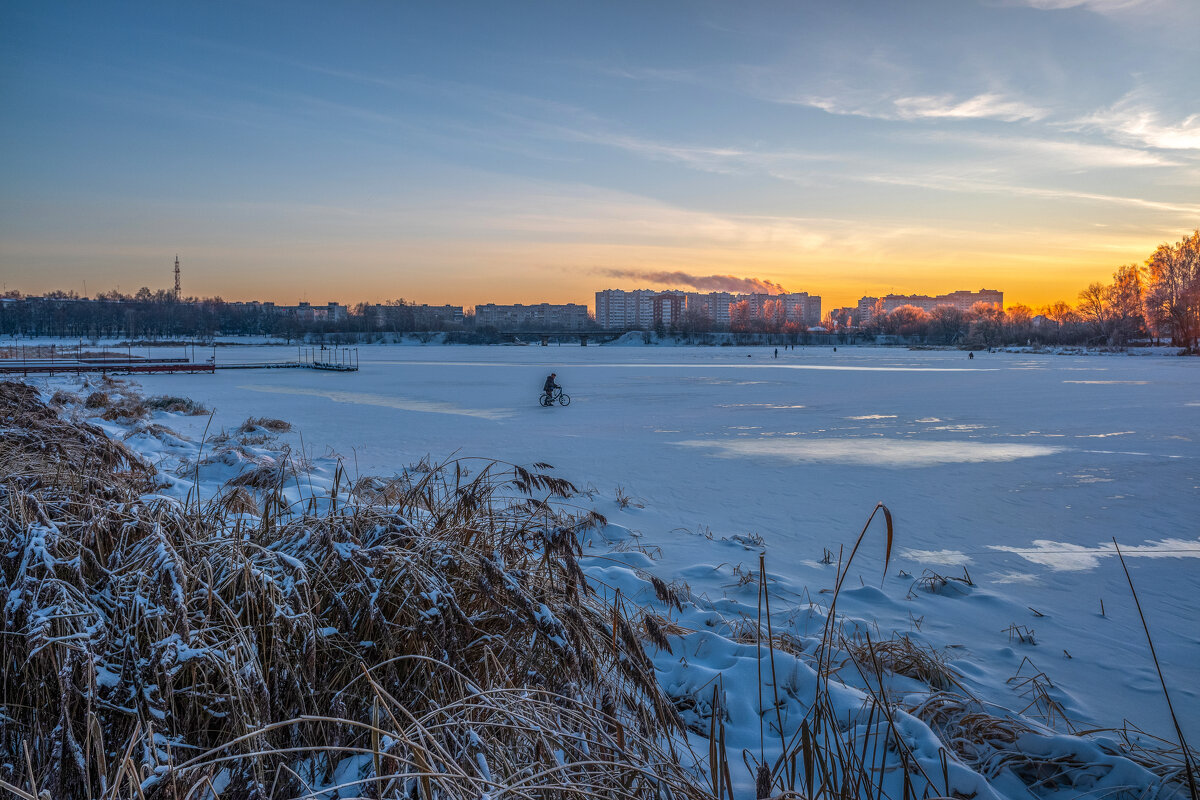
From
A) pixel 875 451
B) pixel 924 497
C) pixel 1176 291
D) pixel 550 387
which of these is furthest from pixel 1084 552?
pixel 1176 291

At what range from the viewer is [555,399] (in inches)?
812

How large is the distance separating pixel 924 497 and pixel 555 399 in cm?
1336

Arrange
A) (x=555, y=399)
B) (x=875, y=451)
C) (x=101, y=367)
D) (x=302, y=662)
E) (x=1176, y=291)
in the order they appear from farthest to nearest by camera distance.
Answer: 1. (x=1176, y=291)
2. (x=101, y=367)
3. (x=555, y=399)
4. (x=875, y=451)
5. (x=302, y=662)

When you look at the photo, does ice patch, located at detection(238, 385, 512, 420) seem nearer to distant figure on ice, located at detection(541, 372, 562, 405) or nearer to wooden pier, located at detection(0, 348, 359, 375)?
distant figure on ice, located at detection(541, 372, 562, 405)

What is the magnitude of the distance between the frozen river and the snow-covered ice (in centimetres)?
3

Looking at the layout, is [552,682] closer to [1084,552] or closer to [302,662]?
[302,662]

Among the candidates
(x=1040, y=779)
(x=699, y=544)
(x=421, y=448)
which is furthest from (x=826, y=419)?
(x=1040, y=779)

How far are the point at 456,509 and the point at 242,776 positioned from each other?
5.02ft

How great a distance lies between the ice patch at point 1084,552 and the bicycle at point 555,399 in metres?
14.1

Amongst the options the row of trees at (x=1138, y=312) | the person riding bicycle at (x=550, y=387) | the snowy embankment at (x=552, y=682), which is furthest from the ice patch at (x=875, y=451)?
the row of trees at (x=1138, y=312)

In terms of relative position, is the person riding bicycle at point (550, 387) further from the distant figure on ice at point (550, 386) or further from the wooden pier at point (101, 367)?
the wooden pier at point (101, 367)

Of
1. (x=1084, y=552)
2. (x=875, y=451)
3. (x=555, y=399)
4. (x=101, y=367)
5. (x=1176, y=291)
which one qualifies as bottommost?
(x=1084, y=552)

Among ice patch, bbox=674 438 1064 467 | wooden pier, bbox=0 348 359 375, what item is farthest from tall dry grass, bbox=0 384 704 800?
wooden pier, bbox=0 348 359 375

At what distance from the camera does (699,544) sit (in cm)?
640
